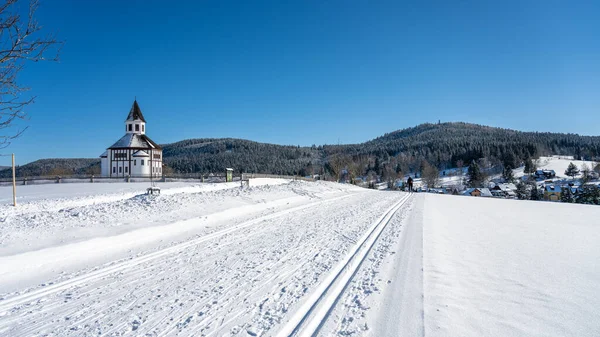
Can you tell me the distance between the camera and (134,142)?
54531mm

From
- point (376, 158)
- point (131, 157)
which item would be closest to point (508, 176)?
point (376, 158)

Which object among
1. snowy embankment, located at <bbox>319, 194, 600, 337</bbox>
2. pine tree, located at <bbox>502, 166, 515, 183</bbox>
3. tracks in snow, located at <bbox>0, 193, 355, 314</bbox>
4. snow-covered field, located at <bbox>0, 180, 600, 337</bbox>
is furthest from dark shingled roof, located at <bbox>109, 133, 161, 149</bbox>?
pine tree, located at <bbox>502, 166, 515, 183</bbox>

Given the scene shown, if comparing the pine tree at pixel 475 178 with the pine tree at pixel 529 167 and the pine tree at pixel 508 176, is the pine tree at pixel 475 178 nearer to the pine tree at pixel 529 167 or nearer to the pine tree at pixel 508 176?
the pine tree at pixel 508 176

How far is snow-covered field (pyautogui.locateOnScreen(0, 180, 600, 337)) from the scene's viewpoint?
14.1ft

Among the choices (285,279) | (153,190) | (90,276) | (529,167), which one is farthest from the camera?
(529,167)

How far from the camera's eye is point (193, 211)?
13906 mm

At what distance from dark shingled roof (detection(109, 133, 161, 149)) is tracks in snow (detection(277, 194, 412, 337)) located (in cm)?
5389

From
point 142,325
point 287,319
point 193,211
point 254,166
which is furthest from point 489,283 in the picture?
point 254,166

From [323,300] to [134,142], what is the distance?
187 ft

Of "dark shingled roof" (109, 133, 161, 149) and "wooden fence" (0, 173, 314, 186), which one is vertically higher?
"dark shingled roof" (109, 133, 161, 149)

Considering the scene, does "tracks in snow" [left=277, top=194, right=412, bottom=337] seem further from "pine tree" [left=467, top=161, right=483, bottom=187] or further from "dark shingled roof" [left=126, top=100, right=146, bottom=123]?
"pine tree" [left=467, top=161, right=483, bottom=187]

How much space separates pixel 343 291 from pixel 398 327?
1.35 meters

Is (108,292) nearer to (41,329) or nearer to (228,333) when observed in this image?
(41,329)

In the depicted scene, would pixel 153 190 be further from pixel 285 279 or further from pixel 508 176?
pixel 508 176
